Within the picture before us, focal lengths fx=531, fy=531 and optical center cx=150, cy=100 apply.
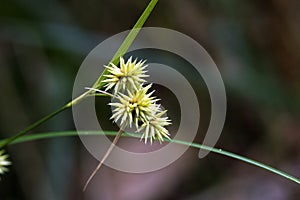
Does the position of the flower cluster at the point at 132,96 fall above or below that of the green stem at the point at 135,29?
below

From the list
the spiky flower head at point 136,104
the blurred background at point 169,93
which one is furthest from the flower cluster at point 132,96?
the blurred background at point 169,93

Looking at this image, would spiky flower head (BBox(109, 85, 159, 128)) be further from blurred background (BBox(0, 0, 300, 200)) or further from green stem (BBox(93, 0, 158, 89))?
blurred background (BBox(0, 0, 300, 200))

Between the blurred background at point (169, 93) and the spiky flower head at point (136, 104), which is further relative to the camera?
the blurred background at point (169, 93)

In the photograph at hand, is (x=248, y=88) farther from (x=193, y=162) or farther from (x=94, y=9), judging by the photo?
(x=94, y=9)

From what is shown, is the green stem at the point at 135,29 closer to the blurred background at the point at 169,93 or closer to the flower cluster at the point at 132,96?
the flower cluster at the point at 132,96

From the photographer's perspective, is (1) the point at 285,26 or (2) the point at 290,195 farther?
(1) the point at 285,26

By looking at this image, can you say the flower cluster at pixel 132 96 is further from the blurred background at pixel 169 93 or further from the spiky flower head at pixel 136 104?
the blurred background at pixel 169 93

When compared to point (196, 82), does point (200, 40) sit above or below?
above

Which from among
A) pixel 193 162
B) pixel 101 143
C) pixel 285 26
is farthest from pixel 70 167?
pixel 285 26
